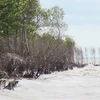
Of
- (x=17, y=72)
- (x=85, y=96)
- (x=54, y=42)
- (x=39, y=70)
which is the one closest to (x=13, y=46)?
(x=39, y=70)

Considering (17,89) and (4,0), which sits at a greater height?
(4,0)

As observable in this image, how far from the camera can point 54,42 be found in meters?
40.3

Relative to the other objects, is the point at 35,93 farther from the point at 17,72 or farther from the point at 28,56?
the point at 28,56

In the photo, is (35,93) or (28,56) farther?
(28,56)

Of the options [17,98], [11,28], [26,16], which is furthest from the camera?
[26,16]

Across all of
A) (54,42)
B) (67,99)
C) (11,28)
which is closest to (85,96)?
(67,99)

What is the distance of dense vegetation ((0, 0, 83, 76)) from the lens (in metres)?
23.0

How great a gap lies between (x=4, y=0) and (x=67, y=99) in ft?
58.9

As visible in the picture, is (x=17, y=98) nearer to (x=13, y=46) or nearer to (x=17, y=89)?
Answer: (x=17, y=89)

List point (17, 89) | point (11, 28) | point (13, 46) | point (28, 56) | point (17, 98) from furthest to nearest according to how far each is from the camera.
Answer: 1. point (11, 28)
2. point (13, 46)
3. point (28, 56)
4. point (17, 89)
5. point (17, 98)

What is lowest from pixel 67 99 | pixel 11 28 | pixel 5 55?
pixel 67 99

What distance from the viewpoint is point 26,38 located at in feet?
106

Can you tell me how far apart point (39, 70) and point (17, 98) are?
12985 mm

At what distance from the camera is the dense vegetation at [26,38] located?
2299cm
